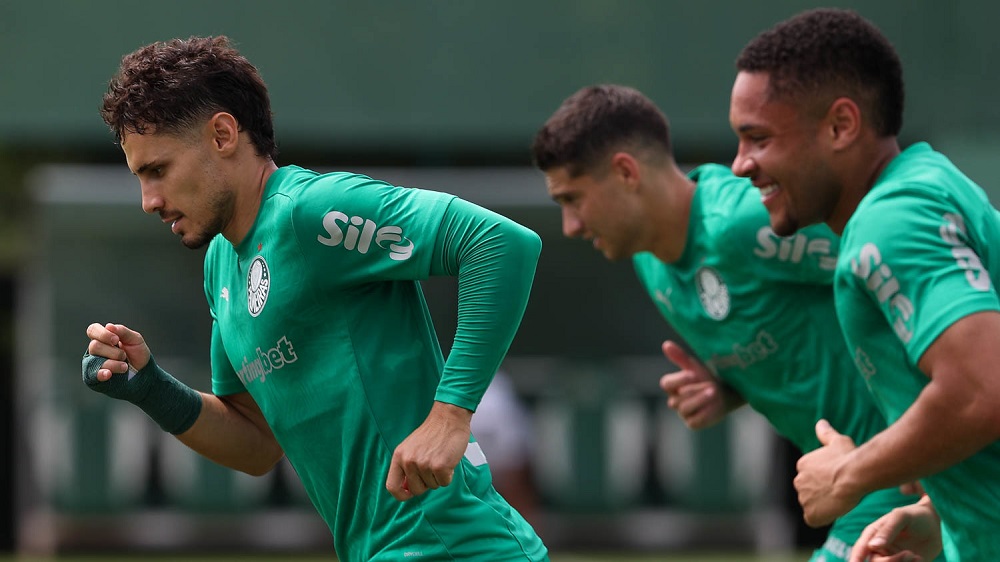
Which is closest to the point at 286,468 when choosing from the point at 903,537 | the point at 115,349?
the point at 115,349

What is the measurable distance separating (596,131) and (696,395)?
124 centimetres

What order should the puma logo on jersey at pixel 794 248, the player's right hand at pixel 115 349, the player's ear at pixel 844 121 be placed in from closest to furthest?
the player's ear at pixel 844 121 < the player's right hand at pixel 115 349 < the puma logo on jersey at pixel 794 248

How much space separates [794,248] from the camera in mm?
5043

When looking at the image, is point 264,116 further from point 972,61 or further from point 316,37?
point 972,61

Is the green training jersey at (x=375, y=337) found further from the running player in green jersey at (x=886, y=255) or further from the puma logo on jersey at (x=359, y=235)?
the running player in green jersey at (x=886, y=255)

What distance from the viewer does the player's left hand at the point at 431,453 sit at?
3.63 metres

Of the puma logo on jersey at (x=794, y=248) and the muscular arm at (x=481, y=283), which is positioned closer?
the muscular arm at (x=481, y=283)

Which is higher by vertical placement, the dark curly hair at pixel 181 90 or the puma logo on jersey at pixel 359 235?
the dark curly hair at pixel 181 90

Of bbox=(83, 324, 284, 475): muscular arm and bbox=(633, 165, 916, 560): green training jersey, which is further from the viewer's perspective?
bbox=(633, 165, 916, 560): green training jersey

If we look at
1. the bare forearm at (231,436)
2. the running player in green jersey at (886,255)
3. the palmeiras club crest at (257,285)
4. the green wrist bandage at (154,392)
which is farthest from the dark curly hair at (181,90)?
the running player in green jersey at (886,255)

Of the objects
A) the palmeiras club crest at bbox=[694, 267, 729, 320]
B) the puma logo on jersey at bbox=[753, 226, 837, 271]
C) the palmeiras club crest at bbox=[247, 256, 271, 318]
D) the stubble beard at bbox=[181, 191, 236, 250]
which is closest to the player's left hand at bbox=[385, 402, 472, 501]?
the palmeiras club crest at bbox=[247, 256, 271, 318]

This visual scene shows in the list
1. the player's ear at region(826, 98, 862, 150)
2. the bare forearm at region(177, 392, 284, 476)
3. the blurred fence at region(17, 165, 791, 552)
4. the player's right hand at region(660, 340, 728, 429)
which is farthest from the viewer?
the blurred fence at region(17, 165, 791, 552)

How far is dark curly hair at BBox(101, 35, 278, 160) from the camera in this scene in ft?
12.9

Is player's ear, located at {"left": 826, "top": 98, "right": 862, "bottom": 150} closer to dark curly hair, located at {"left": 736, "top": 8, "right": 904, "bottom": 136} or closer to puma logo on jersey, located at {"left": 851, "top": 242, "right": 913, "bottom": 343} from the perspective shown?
dark curly hair, located at {"left": 736, "top": 8, "right": 904, "bottom": 136}
